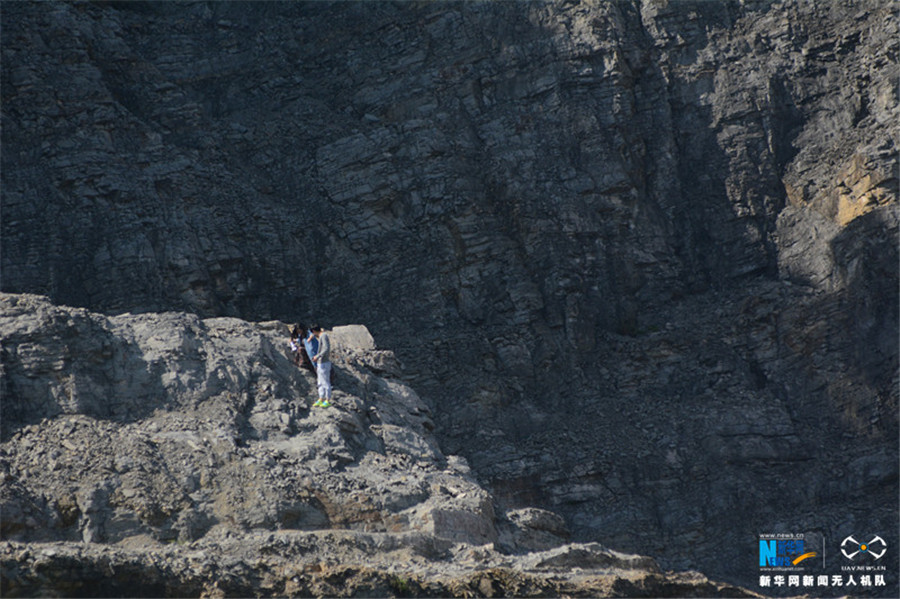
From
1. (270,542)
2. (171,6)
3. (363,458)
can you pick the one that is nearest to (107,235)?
(171,6)

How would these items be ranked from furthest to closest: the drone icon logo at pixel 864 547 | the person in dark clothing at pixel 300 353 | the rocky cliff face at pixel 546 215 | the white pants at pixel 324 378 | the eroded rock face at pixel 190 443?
the rocky cliff face at pixel 546 215, the drone icon logo at pixel 864 547, the person in dark clothing at pixel 300 353, the white pants at pixel 324 378, the eroded rock face at pixel 190 443

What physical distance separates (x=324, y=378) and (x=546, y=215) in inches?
554

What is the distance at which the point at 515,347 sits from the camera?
3325 centimetres

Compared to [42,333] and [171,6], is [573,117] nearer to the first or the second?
[171,6]

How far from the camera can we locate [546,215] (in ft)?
113

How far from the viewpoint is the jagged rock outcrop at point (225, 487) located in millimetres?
17375

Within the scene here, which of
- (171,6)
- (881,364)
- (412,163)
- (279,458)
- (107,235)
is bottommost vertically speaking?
(279,458)

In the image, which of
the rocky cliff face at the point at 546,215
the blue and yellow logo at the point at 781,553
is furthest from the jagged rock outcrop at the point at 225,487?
the rocky cliff face at the point at 546,215

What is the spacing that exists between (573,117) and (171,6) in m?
11.0

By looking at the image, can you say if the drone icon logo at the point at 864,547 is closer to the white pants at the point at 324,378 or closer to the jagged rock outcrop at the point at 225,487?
the jagged rock outcrop at the point at 225,487

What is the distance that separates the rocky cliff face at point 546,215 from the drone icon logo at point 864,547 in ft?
1.22

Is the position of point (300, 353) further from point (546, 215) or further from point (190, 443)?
point (546, 215)

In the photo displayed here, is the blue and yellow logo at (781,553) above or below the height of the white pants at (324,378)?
below

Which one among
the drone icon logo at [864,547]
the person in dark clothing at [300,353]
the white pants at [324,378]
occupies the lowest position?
the drone icon logo at [864,547]
